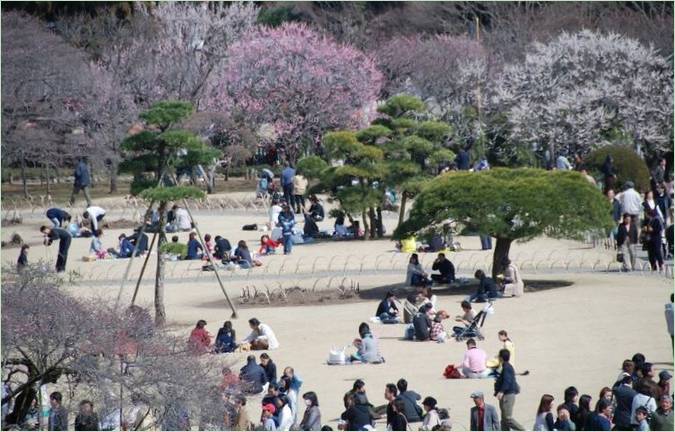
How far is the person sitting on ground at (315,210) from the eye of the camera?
3947 cm

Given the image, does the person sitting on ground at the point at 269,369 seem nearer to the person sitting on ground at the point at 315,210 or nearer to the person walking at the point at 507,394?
the person walking at the point at 507,394

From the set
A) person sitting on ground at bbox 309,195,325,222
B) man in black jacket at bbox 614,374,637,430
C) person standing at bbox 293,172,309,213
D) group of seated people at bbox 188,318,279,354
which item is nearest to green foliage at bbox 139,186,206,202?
group of seated people at bbox 188,318,279,354

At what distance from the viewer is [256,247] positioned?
36.4m

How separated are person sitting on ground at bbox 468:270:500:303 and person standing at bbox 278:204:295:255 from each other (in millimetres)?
7493

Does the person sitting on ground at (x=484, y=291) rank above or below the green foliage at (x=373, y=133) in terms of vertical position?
below

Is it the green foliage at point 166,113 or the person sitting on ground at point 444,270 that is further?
the person sitting on ground at point 444,270

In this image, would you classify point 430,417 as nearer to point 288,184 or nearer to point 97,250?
point 97,250

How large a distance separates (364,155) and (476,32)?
28722 millimetres

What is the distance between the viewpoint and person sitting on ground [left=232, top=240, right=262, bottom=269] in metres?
33.6

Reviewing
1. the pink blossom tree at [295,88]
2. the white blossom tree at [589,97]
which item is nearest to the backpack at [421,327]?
the white blossom tree at [589,97]

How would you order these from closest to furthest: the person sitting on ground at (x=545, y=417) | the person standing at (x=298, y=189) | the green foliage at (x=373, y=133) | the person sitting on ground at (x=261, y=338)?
the person sitting on ground at (x=545, y=417) → the person sitting on ground at (x=261, y=338) → the green foliage at (x=373, y=133) → the person standing at (x=298, y=189)

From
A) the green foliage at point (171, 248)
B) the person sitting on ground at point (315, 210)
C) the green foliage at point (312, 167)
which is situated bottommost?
the green foliage at point (171, 248)

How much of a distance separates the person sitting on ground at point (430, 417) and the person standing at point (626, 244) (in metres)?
12.4

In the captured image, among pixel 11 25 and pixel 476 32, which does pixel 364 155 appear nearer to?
pixel 11 25
